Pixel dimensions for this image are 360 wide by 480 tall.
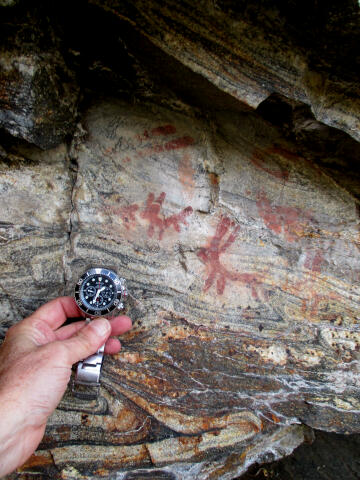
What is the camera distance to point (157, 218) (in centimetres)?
246

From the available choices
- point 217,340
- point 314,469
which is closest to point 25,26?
point 217,340

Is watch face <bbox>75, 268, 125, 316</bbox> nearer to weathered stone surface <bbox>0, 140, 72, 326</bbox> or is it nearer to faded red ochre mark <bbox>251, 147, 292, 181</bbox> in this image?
weathered stone surface <bbox>0, 140, 72, 326</bbox>

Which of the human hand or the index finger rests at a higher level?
the index finger

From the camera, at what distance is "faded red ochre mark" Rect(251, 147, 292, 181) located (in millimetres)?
2541

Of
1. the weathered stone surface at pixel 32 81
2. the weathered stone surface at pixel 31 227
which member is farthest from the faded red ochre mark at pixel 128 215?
the weathered stone surface at pixel 32 81

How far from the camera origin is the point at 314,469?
3367 millimetres

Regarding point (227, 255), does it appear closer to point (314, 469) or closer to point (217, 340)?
point (217, 340)

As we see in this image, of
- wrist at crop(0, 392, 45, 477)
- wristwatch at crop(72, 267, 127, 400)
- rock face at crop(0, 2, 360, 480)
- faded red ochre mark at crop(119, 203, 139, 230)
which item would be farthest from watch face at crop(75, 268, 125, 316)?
wrist at crop(0, 392, 45, 477)

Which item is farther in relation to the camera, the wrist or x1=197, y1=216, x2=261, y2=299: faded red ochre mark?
x1=197, y1=216, x2=261, y2=299: faded red ochre mark

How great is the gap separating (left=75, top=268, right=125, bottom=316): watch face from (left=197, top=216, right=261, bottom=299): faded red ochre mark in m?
0.62

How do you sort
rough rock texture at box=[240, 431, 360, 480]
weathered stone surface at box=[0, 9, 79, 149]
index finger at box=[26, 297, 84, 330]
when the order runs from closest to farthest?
weathered stone surface at box=[0, 9, 79, 149]
index finger at box=[26, 297, 84, 330]
rough rock texture at box=[240, 431, 360, 480]

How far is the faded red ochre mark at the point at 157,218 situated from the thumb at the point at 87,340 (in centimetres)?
72

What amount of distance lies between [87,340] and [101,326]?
12cm

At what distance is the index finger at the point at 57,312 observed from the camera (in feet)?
6.63
